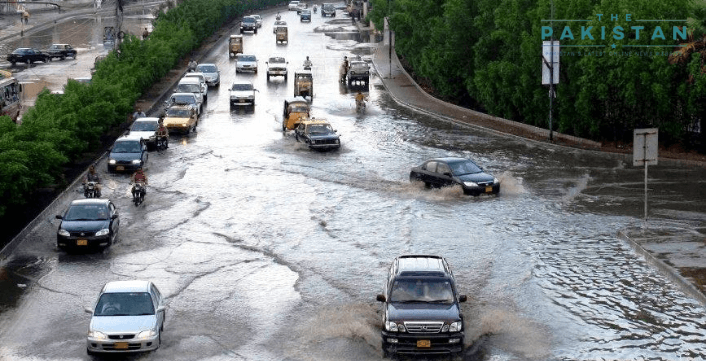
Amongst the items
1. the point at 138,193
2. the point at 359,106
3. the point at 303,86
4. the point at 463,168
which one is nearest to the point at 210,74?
the point at 303,86

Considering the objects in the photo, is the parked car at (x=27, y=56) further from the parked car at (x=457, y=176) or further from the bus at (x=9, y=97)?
the parked car at (x=457, y=176)

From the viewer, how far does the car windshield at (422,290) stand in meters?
24.5

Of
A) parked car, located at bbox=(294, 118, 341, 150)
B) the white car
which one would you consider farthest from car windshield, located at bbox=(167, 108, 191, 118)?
the white car

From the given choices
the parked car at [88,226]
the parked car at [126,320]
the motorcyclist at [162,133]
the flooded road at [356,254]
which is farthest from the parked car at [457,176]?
the parked car at [126,320]

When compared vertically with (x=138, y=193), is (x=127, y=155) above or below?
above

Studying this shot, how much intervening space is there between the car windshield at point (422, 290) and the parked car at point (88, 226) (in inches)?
471

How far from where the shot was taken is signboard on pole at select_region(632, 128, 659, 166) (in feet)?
112

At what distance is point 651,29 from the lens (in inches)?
1940

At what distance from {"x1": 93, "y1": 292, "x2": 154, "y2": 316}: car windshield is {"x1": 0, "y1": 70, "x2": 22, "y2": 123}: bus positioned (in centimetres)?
3422

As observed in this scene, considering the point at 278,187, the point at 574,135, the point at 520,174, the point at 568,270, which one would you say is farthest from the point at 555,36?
the point at 568,270

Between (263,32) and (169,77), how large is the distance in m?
37.5

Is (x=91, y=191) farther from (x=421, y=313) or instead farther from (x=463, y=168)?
(x=421, y=313)

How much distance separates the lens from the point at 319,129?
173 ft

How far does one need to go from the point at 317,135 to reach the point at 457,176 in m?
12.4
